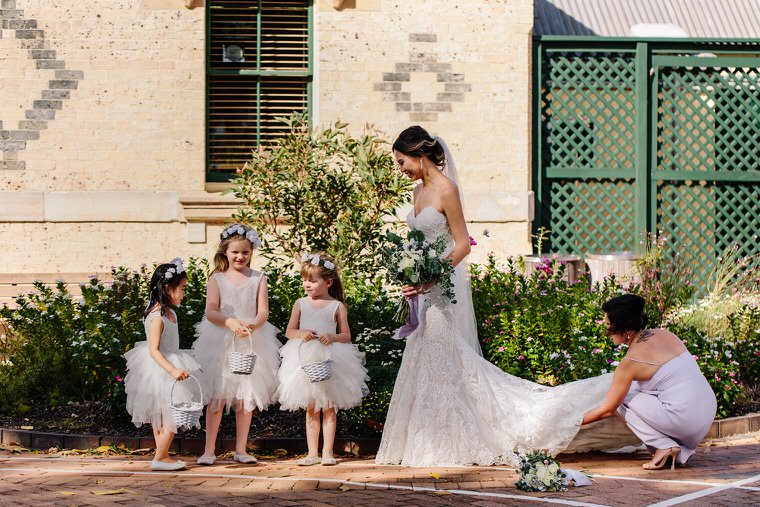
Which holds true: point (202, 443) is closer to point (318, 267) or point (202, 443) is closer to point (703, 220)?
point (318, 267)

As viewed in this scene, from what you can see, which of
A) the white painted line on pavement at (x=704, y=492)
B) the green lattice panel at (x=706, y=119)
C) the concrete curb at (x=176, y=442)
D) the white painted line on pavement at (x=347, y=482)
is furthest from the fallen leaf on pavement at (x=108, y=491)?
the green lattice panel at (x=706, y=119)

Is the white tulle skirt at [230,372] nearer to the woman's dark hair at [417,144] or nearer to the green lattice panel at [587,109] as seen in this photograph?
the woman's dark hair at [417,144]

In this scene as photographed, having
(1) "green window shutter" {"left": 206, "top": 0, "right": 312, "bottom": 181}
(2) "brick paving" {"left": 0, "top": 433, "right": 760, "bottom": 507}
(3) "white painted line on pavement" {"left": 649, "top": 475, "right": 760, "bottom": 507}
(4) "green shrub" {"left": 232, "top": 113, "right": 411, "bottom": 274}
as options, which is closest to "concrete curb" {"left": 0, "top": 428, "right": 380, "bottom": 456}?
(2) "brick paving" {"left": 0, "top": 433, "right": 760, "bottom": 507}

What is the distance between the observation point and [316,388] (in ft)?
21.5

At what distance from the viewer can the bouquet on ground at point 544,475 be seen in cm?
572

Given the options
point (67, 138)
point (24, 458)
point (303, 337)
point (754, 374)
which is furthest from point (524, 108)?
point (24, 458)

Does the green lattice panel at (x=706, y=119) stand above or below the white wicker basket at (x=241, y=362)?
above

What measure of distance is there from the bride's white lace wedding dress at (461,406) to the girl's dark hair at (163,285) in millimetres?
1508

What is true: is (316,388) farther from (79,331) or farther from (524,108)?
(524,108)

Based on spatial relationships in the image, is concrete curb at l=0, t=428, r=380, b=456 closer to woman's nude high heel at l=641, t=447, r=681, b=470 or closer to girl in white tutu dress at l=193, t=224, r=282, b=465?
girl in white tutu dress at l=193, t=224, r=282, b=465

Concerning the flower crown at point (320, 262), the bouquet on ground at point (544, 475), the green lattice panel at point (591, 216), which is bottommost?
the bouquet on ground at point (544, 475)

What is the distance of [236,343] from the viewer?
265 inches

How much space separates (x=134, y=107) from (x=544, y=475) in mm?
7607

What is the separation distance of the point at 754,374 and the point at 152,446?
198 inches
